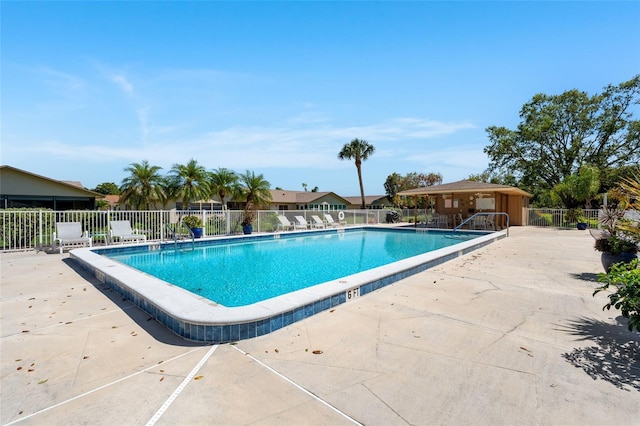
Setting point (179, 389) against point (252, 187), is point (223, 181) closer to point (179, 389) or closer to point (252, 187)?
point (252, 187)

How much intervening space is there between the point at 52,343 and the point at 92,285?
2971 mm

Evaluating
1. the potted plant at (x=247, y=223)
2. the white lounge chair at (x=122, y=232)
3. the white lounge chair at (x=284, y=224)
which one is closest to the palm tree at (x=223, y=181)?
the white lounge chair at (x=284, y=224)

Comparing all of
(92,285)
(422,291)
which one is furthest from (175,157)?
(422,291)

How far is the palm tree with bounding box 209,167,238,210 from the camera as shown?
25250mm

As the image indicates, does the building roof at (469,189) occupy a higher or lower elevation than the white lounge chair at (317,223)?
higher

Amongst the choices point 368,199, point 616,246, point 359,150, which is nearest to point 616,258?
point 616,246

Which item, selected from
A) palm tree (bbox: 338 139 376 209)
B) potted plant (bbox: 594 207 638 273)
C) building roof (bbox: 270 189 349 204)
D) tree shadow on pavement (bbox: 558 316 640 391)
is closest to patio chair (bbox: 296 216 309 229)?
potted plant (bbox: 594 207 638 273)

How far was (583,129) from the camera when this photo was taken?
3091 centimetres

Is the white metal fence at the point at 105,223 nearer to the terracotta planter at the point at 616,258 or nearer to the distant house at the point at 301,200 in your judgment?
the terracotta planter at the point at 616,258

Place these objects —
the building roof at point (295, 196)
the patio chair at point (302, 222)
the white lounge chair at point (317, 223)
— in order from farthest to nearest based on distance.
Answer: the building roof at point (295, 196) → the white lounge chair at point (317, 223) → the patio chair at point (302, 222)

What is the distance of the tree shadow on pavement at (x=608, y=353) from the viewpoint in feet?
9.23

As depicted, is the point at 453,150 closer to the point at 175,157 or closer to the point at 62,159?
the point at 175,157

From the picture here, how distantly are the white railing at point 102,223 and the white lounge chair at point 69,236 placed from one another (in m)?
0.23

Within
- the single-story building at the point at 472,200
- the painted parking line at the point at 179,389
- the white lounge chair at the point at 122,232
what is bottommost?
the painted parking line at the point at 179,389
